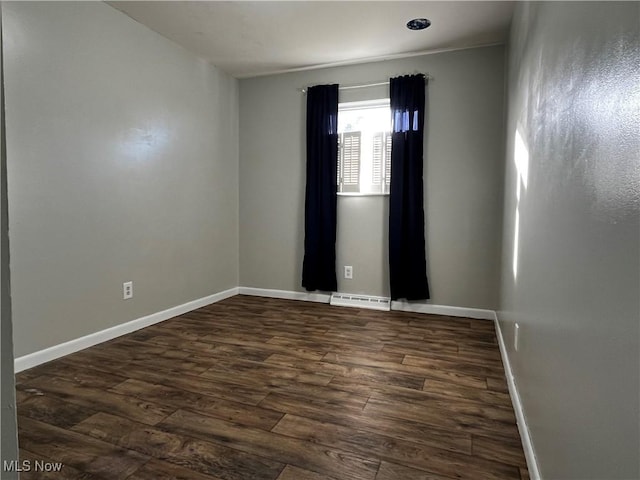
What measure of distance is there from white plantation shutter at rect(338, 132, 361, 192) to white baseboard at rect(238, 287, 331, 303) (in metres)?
1.19

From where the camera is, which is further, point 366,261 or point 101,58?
point 366,261

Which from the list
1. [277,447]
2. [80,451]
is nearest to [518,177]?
[277,447]

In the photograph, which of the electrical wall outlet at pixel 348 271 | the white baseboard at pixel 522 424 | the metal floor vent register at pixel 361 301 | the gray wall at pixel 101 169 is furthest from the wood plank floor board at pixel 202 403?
the electrical wall outlet at pixel 348 271

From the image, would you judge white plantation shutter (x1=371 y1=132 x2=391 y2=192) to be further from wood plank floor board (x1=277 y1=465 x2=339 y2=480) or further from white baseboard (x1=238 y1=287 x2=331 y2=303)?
wood plank floor board (x1=277 y1=465 x2=339 y2=480)

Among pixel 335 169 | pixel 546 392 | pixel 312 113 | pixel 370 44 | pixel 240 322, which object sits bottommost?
pixel 240 322

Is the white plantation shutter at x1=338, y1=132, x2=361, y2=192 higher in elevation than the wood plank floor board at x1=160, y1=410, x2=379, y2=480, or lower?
higher

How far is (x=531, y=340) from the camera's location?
1.52m

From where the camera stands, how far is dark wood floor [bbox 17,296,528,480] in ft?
4.65

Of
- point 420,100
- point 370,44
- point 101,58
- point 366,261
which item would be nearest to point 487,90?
point 420,100

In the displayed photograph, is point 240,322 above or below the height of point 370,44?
below

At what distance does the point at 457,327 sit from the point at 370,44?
2595 millimetres

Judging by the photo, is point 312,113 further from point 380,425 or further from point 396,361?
point 380,425

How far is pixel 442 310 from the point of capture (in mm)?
3592

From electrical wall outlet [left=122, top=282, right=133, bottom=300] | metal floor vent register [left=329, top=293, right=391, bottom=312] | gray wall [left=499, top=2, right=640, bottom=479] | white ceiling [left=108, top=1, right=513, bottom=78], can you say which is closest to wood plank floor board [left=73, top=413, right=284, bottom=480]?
gray wall [left=499, top=2, right=640, bottom=479]
